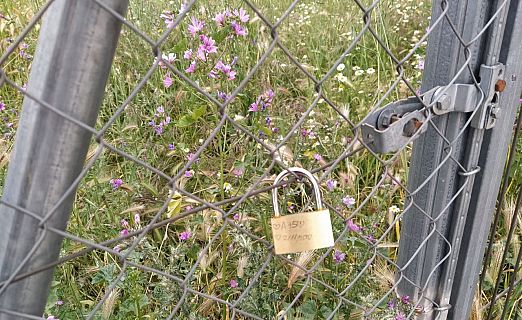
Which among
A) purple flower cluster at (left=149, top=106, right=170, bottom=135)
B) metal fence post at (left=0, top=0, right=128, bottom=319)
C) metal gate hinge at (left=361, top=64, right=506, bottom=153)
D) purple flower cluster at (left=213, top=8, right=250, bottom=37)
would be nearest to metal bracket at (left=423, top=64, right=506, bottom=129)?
metal gate hinge at (left=361, top=64, right=506, bottom=153)

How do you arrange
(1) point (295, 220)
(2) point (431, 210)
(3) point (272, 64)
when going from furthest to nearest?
(3) point (272, 64), (2) point (431, 210), (1) point (295, 220)

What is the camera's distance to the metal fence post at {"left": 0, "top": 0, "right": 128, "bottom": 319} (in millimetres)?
572

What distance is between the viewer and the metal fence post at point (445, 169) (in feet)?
3.38

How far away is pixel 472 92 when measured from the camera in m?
1.07

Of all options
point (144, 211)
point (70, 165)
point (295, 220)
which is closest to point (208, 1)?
point (144, 211)

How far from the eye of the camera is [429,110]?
1040 millimetres

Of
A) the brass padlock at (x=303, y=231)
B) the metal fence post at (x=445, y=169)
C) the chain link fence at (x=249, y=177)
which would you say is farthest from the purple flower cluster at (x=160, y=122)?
the brass padlock at (x=303, y=231)

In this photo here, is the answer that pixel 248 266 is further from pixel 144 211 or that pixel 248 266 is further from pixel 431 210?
pixel 144 211

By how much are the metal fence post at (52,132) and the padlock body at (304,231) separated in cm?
36

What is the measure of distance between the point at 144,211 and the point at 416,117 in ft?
3.35

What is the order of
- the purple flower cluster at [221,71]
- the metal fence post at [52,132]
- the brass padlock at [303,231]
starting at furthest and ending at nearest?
the purple flower cluster at [221,71]
the brass padlock at [303,231]
the metal fence post at [52,132]

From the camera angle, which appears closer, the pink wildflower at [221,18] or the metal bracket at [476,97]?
the metal bracket at [476,97]

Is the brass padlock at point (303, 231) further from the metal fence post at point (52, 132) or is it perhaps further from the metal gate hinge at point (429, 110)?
the metal fence post at point (52, 132)

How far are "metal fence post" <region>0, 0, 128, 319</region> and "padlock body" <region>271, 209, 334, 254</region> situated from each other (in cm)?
36
